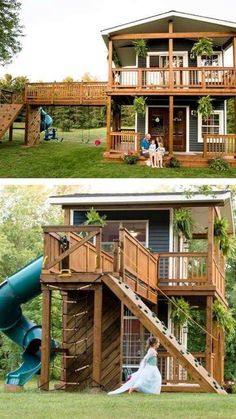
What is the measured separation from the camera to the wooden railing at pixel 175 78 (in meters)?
23.0

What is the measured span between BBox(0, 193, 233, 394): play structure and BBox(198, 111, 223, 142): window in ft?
11.1

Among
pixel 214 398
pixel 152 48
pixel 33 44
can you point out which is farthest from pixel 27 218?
pixel 214 398

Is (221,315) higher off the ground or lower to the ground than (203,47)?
lower

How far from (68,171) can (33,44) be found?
7.28 metres

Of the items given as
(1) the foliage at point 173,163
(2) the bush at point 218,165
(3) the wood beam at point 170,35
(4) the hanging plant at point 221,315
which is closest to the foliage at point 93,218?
(4) the hanging plant at point 221,315

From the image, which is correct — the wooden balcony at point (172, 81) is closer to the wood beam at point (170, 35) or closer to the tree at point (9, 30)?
the wood beam at point (170, 35)

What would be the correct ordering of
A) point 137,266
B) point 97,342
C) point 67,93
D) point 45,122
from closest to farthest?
1. point 97,342
2. point 137,266
3. point 45,122
4. point 67,93

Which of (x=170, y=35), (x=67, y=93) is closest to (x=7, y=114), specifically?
(x=67, y=93)

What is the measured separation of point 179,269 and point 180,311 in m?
0.93

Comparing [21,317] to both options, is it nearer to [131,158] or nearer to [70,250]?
[70,250]

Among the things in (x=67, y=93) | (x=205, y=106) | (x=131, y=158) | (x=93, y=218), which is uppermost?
(x=67, y=93)

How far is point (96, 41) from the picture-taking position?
2714 centimetres

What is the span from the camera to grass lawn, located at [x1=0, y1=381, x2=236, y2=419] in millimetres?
10078

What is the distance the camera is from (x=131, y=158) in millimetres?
21859
